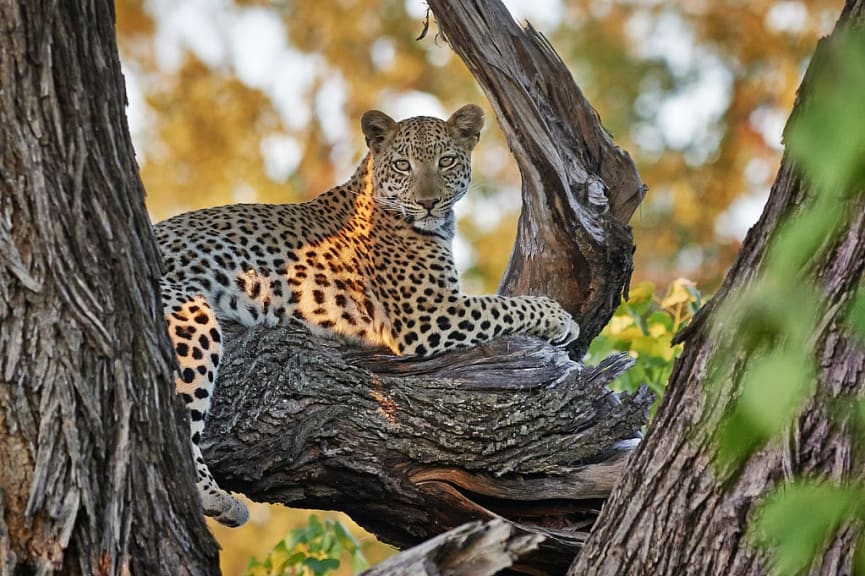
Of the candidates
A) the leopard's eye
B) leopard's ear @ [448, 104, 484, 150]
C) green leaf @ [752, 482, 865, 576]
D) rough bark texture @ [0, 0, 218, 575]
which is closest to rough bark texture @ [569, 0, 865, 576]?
green leaf @ [752, 482, 865, 576]

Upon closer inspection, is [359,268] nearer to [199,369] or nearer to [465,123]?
[465,123]

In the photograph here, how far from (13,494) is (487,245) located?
1754cm

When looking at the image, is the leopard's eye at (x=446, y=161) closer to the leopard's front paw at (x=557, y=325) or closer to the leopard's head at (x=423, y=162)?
the leopard's head at (x=423, y=162)

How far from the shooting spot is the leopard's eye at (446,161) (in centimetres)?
805

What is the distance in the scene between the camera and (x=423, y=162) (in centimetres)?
796

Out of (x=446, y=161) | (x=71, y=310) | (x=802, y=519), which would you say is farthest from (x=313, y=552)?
(x=802, y=519)

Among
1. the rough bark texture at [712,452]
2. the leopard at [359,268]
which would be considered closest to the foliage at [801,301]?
the rough bark texture at [712,452]

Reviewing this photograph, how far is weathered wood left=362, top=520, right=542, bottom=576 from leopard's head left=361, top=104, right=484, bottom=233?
4749mm

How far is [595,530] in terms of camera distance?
350 cm

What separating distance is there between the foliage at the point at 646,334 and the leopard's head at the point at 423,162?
4.40ft

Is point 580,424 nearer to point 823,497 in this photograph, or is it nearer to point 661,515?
point 661,515

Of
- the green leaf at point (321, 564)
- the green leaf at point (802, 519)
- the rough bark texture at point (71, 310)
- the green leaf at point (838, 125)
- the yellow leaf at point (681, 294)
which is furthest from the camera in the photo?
the yellow leaf at point (681, 294)

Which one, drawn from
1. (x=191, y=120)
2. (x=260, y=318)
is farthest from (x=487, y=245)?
(x=260, y=318)

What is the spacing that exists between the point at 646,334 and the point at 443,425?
2.31 metres
